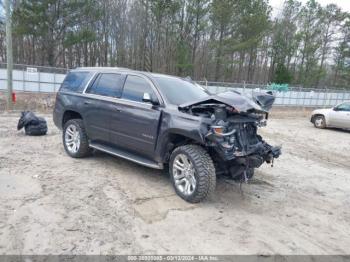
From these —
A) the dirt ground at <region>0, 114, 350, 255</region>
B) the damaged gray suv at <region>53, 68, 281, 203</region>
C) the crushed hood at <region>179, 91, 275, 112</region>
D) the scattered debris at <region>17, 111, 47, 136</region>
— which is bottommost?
the dirt ground at <region>0, 114, 350, 255</region>

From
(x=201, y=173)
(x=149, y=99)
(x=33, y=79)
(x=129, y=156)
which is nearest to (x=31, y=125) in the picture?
(x=129, y=156)

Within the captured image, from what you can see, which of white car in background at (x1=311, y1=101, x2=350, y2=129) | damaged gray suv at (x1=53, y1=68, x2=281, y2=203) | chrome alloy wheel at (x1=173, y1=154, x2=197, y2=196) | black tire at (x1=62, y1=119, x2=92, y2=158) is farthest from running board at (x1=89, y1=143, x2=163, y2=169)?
white car in background at (x1=311, y1=101, x2=350, y2=129)

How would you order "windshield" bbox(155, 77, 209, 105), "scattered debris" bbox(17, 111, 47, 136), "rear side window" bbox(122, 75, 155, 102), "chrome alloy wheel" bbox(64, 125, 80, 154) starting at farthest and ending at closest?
"scattered debris" bbox(17, 111, 47, 136), "chrome alloy wheel" bbox(64, 125, 80, 154), "rear side window" bbox(122, 75, 155, 102), "windshield" bbox(155, 77, 209, 105)

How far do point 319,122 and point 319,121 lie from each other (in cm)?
5

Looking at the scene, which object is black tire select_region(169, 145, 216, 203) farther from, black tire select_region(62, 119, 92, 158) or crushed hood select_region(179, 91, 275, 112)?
black tire select_region(62, 119, 92, 158)

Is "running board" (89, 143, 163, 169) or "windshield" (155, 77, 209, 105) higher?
"windshield" (155, 77, 209, 105)

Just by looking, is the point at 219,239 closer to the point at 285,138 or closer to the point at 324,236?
the point at 324,236

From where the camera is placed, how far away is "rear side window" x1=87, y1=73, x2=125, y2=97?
5613 millimetres

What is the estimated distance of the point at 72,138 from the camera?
21.0 feet

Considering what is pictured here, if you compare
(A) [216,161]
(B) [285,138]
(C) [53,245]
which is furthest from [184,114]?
(B) [285,138]

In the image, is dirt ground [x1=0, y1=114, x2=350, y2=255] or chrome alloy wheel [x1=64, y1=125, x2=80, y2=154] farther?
chrome alloy wheel [x1=64, y1=125, x2=80, y2=154]

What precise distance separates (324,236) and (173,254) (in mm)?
2006

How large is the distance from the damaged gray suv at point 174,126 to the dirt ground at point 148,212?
424mm

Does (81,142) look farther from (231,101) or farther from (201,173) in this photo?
(231,101)
